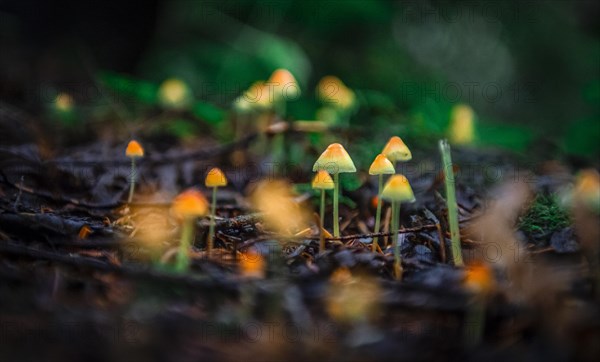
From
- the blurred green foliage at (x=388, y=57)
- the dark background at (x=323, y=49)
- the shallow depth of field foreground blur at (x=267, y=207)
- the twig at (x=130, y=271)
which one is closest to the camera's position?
the shallow depth of field foreground blur at (x=267, y=207)

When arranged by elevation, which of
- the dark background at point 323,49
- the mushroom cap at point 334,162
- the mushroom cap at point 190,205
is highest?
the dark background at point 323,49

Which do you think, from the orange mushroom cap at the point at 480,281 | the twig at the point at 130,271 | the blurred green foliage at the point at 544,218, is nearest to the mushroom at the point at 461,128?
the blurred green foliage at the point at 544,218

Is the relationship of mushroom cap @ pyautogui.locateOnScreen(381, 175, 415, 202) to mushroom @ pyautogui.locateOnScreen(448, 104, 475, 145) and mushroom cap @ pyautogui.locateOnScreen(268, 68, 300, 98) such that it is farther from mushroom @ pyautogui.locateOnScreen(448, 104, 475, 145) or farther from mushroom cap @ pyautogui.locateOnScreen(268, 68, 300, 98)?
mushroom @ pyautogui.locateOnScreen(448, 104, 475, 145)

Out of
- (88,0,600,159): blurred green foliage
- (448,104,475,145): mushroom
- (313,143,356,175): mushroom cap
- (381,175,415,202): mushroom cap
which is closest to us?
(381,175,415,202): mushroom cap

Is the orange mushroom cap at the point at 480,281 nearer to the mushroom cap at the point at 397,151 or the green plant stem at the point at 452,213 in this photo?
the green plant stem at the point at 452,213

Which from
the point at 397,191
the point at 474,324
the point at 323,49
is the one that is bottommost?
the point at 474,324

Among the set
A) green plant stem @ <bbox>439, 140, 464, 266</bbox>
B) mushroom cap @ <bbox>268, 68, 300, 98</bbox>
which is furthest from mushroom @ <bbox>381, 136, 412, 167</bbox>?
mushroom cap @ <bbox>268, 68, 300, 98</bbox>

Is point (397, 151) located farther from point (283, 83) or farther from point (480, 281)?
point (283, 83)

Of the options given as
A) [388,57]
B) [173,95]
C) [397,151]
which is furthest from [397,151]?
[388,57]

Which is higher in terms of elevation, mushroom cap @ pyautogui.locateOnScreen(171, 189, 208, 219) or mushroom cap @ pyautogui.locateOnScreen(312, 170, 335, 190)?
mushroom cap @ pyautogui.locateOnScreen(312, 170, 335, 190)

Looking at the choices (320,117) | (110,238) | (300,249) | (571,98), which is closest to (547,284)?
(300,249)

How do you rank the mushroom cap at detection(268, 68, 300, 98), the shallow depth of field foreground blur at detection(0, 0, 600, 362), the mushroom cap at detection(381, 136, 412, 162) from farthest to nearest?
the mushroom cap at detection(268, 68, 300, 98) < the mushroom cap at detection(381, 136, 412, 162) < the shallow depth of field foreground blur at detection(0, 0, 600, 362)

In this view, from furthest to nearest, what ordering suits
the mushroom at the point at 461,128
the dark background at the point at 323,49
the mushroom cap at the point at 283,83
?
the dark background at the point at 323,49 → the mushroom at the point at 461,128 → the mushroom cap at the point at 283,83

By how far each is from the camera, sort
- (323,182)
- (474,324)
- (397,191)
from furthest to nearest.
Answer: (323,182) < (397,191) < (474,324)
